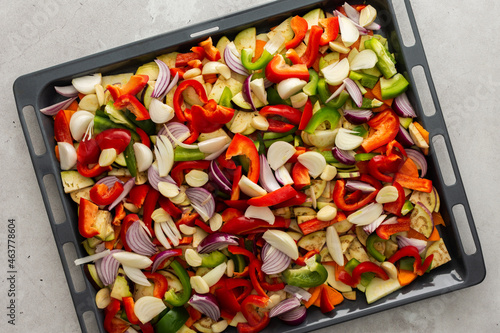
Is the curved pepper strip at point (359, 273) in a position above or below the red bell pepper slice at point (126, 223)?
below

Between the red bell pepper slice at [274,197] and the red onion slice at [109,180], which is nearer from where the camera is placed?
the red bell pepper slice at [274,197]

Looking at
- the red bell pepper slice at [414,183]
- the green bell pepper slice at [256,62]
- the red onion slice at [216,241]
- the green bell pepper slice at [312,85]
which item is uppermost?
the green bell pepper slice at [256,62]

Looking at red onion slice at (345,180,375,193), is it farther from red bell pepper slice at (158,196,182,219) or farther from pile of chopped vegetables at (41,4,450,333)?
red bell pepper slice at (158,196,182,219)

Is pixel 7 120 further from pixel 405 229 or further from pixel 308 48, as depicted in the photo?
pixel 405 229

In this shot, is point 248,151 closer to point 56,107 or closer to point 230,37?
point 230,37

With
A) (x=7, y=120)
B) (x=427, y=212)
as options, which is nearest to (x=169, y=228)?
(x=7, y=120)

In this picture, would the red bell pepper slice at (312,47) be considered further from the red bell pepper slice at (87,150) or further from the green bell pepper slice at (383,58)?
the red bell pepper slice at (87,150)

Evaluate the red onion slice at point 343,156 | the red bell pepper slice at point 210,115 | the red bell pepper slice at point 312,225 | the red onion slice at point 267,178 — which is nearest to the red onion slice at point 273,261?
the red bell pepper slice at point 312,225

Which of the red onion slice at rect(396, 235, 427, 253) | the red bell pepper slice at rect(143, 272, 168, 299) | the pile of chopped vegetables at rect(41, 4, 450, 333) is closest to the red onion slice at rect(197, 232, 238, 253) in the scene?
the pile of chopped vegetables at rect(41, 4, 450, 333)
